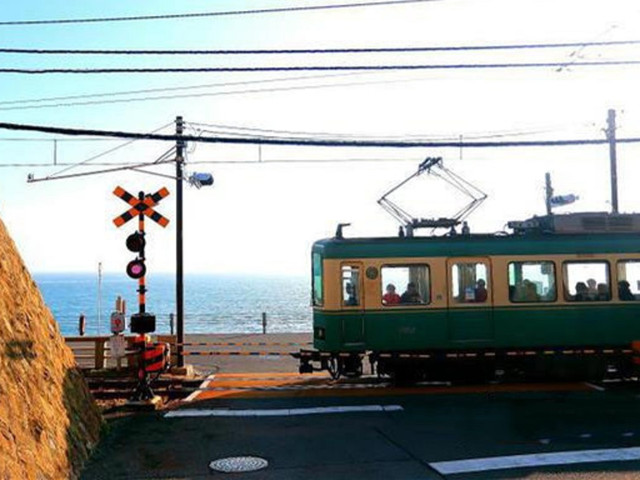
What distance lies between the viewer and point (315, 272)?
14750 millimetres

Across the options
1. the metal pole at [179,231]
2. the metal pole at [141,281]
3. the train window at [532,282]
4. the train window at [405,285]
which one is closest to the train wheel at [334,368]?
the train window at [405,285]

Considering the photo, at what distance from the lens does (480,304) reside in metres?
14.2

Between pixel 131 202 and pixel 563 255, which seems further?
pixel 563 255

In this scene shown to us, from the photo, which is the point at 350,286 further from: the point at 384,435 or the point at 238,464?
the point at 238,464

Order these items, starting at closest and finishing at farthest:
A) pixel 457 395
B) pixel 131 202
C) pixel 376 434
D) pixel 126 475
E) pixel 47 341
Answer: pixel 126 475 < pixel 47 341 < pixel 376 434 < pixel 131 202 < pixel 457 395

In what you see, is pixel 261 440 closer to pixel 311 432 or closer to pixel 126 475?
pixel 311 432

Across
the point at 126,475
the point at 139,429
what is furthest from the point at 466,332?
the point at 126,475

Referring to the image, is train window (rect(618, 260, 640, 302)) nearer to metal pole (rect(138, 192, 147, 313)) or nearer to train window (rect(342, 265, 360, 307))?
train window (rect(342, 265, 360, 307))

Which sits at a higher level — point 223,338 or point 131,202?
point 131,202

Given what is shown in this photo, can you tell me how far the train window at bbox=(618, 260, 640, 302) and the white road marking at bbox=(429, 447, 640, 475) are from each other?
6494mm

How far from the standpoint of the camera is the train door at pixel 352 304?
13906 mm

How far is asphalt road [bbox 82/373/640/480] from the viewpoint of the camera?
26.1 ft

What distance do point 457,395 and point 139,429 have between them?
6.28 meters

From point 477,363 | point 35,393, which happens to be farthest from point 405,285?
point 35,393
